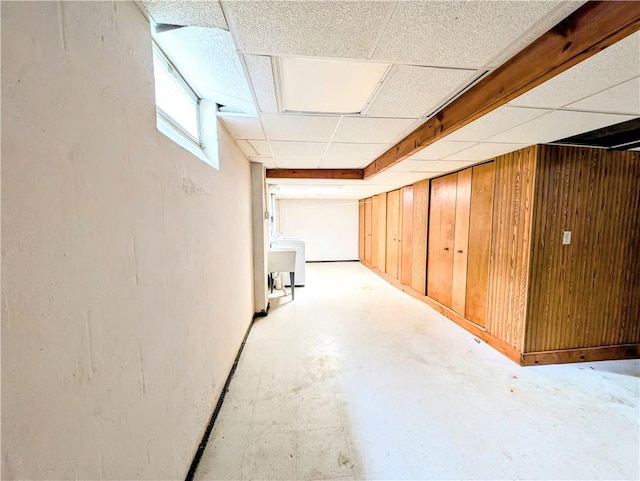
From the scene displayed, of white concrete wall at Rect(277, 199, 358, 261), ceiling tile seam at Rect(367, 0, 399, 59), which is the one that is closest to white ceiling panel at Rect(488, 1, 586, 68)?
ceiling tile seam at Rect(367, 0, 399, 59)

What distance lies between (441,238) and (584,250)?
5.02 feet

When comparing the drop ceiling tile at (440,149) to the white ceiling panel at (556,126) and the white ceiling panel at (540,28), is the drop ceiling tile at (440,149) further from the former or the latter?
the white ceiling panel at (540,28)

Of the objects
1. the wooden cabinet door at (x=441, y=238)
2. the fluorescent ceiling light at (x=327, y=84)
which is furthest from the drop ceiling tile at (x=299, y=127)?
the wooden cabinet door at (x=441, y=238)

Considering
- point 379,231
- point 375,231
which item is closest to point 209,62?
point 379,231

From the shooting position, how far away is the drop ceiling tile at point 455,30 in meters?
0.90

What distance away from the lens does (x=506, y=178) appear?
2615 mm

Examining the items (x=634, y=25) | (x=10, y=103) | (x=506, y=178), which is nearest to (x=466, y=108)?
(x=634, y=25)

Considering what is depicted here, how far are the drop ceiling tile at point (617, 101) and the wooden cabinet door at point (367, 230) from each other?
547 centimetres

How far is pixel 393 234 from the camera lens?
215 inches

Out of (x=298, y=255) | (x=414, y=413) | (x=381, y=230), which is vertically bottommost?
(x=414, y=413)

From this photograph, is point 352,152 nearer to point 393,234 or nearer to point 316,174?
point 316,174

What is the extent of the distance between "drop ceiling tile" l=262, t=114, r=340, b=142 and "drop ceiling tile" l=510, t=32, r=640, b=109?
1.18 meters

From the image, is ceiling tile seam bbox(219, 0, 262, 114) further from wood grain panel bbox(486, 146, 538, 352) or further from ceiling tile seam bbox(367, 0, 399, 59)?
wood grain panel bbox(486, 146, 538, 352)

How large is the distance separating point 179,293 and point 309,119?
145 centimetres
